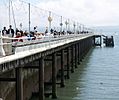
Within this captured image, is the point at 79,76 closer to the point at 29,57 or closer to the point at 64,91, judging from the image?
the point at 64,91

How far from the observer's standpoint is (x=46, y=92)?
105 ft

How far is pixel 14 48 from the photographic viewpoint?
18031 millimetres

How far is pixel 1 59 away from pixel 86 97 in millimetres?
18083

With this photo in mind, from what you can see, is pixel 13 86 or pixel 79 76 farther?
pixel 79 76

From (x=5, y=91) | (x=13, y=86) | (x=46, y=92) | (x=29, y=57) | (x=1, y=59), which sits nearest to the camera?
(x=1, y=59)

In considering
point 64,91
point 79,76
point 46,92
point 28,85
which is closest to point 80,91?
point 64,91

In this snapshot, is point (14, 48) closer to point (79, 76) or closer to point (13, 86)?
point (13, 86)

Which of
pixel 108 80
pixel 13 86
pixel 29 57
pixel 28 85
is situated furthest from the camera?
pixel 108 80

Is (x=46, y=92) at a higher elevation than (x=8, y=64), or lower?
lower

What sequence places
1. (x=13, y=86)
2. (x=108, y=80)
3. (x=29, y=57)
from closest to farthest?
(x=29, y=57) < (x=13, y=86) < (x=108, y=80)

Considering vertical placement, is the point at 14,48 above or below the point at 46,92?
above

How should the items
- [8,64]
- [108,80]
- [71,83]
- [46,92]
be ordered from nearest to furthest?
1. [8,64]
2. [46,92]
3. [71,83]
4. [108,80]

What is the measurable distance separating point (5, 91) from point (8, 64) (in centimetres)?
610

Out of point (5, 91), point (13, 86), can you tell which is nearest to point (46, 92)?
point (13, 86)
